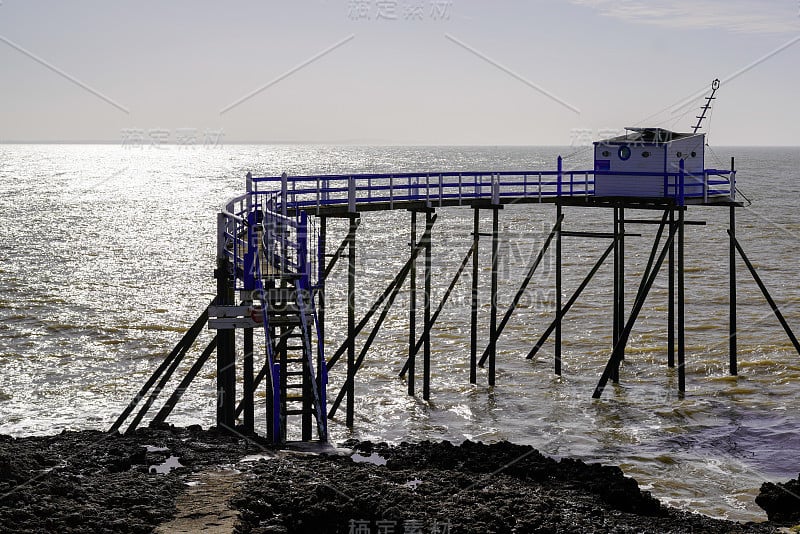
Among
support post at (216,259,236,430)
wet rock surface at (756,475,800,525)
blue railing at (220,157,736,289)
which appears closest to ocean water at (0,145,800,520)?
wet rock surface at (756,475,800,525)

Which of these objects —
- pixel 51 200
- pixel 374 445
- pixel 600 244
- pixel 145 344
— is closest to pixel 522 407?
pixel 374 445

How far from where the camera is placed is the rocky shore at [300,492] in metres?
13.8

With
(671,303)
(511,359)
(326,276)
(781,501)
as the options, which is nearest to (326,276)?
(326,276)

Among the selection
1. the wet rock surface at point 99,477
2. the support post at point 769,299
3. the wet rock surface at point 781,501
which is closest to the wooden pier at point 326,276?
the support post at point 769,299

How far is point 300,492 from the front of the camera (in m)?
14.5

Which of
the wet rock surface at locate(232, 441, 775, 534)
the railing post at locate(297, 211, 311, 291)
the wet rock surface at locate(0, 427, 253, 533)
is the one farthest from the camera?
the railing post at locate(297, 211, 311, 291)

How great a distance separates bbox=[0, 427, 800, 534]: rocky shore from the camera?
13805 mm

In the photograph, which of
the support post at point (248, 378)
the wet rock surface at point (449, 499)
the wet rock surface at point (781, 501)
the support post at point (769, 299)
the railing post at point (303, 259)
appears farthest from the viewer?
the support post at point (769, 299)

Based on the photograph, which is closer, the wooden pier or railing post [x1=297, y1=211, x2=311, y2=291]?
the wooden pier

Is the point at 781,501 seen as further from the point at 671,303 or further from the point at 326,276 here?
the point at 326,276

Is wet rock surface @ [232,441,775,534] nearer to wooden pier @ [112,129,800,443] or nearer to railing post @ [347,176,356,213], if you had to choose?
wooden pier @ [112,129,800,443]

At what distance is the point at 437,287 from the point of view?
45.8 m

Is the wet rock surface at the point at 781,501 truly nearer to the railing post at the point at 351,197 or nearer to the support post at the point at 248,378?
the support post at the point at 248,378

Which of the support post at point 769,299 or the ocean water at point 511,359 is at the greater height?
the support post at point 769,299
